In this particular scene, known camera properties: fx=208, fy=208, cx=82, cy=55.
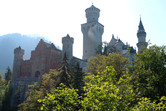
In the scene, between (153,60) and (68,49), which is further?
→ (68,49)

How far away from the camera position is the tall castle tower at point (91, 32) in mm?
63625

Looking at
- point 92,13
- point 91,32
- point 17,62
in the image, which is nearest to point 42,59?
point 17,62

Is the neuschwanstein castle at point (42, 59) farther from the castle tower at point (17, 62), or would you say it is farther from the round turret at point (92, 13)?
the round turret at point (92, 13)

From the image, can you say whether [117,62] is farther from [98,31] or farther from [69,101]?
[98,31]

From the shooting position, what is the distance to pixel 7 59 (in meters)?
199

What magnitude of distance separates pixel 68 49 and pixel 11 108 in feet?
52.3

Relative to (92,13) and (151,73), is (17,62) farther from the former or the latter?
(151,73)

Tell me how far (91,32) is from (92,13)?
5.91m

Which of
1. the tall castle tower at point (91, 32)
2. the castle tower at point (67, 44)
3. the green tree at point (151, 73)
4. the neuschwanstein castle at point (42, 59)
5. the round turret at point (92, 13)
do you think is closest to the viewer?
the green tree at point (151, 73)

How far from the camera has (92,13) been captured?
211ft

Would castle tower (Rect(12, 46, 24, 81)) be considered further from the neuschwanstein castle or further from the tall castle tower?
the tall castle tower

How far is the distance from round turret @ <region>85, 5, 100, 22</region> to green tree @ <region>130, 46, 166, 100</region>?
4590cm

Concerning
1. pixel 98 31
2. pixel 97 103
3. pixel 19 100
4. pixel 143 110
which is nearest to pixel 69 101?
pixel 97 103

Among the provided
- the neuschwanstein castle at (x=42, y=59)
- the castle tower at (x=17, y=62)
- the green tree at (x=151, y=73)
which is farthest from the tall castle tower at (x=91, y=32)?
the green tree at (x=151, y=73)
